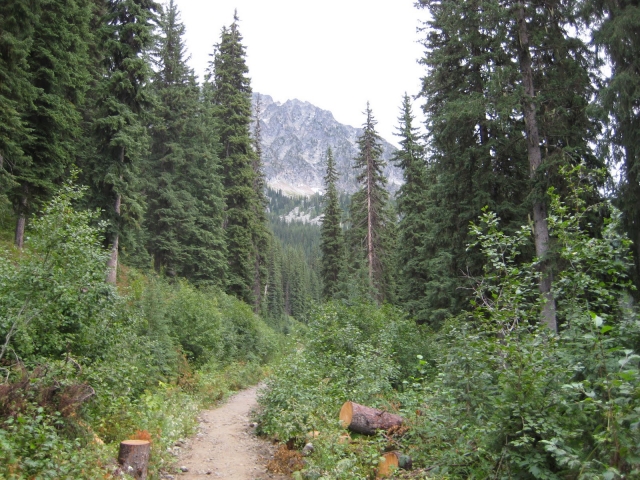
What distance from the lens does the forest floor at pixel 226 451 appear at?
7.19 metres

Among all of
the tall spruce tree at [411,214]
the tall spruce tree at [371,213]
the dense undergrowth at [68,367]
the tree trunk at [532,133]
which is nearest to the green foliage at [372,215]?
the tall spruce tree at [371,213]

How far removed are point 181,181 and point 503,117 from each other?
761 inches

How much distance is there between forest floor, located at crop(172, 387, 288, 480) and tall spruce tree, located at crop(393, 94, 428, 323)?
42.6 ft

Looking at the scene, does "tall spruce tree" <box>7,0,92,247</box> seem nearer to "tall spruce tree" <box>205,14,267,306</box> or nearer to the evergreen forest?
the evergreen forest

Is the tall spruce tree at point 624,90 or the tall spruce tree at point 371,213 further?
the tall spruce tree at point 371,213

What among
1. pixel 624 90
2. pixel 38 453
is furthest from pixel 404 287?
pixel 38 453

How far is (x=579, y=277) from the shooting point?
16.0 ft

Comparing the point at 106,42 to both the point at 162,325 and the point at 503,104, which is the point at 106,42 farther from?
the point at 503,104

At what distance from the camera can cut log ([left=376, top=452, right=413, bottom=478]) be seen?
6.08 meters

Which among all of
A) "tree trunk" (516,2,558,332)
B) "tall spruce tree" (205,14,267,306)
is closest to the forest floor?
"tree trunk" (516,2,558,332)

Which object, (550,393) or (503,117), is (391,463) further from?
(503,117)

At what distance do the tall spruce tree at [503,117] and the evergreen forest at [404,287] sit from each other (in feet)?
0.21

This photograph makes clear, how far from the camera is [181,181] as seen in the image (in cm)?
2503

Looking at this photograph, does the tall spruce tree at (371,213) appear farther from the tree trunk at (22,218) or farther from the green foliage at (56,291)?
the green foliage at (56,291)
